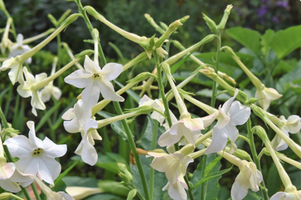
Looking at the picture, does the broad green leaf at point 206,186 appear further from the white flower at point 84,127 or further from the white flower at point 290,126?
the white flower at point 84,127

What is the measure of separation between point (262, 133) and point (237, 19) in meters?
4.52

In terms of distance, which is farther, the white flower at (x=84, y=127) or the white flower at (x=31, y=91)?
the white flower at (x=31, y=91)

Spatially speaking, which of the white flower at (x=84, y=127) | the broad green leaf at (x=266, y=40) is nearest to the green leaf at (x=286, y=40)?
the broad green leaf at (x=266, y=40)

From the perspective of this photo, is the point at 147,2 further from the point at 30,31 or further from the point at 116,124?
the point at 116,124

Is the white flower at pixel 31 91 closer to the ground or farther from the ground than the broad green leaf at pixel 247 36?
farther from the ground

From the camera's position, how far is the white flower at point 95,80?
72 cm

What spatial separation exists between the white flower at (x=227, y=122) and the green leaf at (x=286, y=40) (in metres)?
1.49

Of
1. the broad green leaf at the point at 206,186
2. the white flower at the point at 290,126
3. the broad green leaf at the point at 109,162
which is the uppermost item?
the white flower at the point at 290,126

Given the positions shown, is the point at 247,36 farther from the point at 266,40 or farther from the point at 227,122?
the point at 227,122

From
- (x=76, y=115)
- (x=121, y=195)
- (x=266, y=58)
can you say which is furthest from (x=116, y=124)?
(x=266, y=58)

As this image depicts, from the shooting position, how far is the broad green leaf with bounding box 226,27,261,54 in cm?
207

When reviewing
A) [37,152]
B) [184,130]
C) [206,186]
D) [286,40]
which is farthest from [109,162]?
[286,40]

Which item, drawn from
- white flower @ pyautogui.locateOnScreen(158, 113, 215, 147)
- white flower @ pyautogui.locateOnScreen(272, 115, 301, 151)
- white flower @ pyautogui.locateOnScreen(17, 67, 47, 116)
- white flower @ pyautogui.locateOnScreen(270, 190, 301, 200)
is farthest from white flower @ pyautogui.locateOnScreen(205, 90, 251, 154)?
white flower @ pyautogui.locateOnScreen(17, 67, 47, 116)

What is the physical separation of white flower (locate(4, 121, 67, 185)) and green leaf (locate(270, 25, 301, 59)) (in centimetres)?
168
